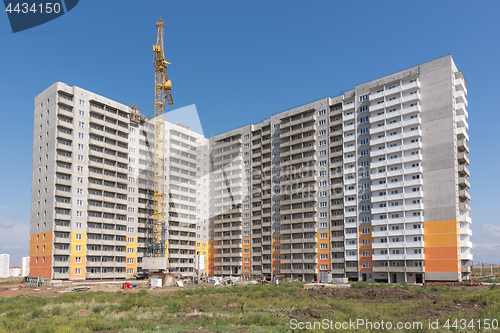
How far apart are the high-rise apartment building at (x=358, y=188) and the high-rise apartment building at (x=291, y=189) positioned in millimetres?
375

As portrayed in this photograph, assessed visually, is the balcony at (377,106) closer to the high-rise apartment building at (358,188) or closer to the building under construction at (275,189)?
the building under construction at (275,189)

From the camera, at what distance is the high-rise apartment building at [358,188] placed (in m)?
96.0

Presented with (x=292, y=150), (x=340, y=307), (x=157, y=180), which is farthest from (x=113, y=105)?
(x=340, y=307)

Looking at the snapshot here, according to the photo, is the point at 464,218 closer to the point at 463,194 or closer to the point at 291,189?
the point at 463,194

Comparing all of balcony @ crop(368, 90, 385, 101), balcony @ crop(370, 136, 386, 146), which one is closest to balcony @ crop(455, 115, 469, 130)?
balcony @ crop(370, 136, 386, 146)

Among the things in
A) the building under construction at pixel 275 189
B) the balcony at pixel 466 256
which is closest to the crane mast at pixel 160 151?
the building under construction at pixel 275 189

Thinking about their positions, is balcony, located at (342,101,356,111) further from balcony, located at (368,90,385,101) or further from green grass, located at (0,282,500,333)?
green grass, located at (0,282,500,333)

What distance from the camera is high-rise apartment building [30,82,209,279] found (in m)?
104

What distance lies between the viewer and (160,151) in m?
134

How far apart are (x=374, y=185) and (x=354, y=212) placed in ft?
30.8

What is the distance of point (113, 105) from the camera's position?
121000 millimetres

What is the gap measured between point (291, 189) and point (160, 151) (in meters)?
44.9

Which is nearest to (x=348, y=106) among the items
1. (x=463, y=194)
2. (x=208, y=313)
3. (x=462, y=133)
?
(x=462, y=133)

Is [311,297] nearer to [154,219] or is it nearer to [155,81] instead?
[154,219]
